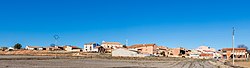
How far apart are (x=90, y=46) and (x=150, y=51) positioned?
122 feet

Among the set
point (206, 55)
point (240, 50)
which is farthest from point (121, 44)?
point (240, 50)

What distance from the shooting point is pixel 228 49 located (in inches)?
6762

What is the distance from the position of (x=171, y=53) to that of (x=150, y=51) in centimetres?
2421

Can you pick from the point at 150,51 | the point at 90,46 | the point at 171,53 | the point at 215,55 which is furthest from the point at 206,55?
the point at 90,46

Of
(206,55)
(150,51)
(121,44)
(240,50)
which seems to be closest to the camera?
(150,51)

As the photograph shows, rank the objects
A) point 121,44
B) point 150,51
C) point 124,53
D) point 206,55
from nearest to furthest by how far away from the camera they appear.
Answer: point 124,53
point 150,51
point 206,55
point 121,44

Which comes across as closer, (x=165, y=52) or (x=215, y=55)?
(x=165, y=52)

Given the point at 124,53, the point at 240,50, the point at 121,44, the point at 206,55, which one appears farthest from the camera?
the point at 121,44

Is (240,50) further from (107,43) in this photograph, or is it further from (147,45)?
(107,43)

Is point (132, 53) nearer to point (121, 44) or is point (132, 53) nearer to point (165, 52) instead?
point (165, 52)

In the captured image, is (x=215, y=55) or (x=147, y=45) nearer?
(x=147, y=45)

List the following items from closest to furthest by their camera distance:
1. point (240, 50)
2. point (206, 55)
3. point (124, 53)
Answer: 1. point (124, 53)
2. point (240, 50)
3. point (206, 55)

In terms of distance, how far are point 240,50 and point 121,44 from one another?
204 feet

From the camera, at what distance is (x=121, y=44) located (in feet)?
648
